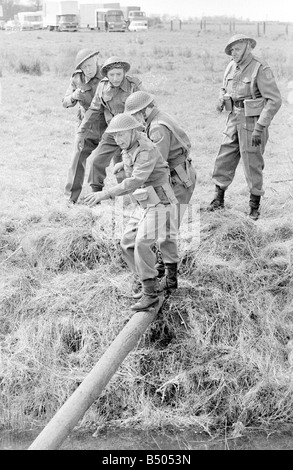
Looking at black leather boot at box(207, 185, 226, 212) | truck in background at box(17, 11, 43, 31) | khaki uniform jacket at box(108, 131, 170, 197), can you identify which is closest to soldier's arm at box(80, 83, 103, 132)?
black leather boot at box(207, 185, 226, 212)

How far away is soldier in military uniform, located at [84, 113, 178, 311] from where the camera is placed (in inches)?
222

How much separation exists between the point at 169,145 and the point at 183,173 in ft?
0.95

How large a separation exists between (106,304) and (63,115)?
7.87 metres

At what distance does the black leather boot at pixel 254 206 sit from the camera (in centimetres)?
772

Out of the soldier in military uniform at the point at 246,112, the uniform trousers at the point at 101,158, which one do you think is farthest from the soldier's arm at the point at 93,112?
the soldier in military uniform at the point at 246,112

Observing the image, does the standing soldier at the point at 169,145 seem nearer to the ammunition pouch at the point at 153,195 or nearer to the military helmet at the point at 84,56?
the ammunition pouch at the point at 153,195

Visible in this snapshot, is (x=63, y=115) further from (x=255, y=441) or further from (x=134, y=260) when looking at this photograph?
(x=255, y=441)


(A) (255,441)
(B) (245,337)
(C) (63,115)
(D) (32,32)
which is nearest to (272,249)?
(B) (245,337)

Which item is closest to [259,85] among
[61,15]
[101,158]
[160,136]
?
[160,136]

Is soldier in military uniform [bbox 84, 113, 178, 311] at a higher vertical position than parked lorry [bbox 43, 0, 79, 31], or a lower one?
lower

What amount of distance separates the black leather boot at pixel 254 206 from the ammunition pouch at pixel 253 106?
872 mm

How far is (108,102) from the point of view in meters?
7.42

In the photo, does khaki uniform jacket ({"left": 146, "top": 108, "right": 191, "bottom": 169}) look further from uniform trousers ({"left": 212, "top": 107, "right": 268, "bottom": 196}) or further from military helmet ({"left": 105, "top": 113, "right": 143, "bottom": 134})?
uniform trousers ({"left": 212, "top": 107, "right": 268, "bottom": 196})

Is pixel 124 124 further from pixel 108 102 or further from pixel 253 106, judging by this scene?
pixel 253 106
